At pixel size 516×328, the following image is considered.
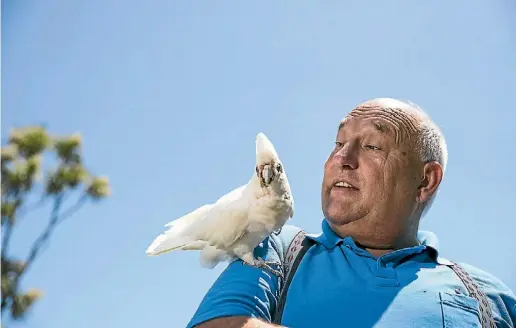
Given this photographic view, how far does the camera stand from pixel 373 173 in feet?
5.98

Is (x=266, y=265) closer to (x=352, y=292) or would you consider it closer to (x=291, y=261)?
(x=291, y=261)

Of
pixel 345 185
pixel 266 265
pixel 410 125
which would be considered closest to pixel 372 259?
pixel 345 185

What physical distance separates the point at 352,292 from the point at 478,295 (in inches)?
15.3

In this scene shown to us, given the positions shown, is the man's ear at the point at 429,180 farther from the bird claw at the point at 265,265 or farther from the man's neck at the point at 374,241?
the bird claw at the point at 265,265

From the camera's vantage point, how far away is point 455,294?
1.69m

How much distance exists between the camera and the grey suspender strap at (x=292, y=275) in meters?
1.64

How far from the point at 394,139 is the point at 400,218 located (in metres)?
0.24

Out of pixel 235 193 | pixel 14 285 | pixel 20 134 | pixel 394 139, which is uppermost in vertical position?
pixel 394 139

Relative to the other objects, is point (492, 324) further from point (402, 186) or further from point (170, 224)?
point (170, 224)

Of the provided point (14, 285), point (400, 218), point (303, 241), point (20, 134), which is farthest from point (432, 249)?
point (20, 134)

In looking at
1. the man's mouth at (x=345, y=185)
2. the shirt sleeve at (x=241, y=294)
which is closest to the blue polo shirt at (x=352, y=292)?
the shirt sleeve at (x=241, y=294)

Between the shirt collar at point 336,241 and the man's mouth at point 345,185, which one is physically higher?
the man's mouth at point 345,185

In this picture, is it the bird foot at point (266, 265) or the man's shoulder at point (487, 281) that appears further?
the man's shoulder at point (487, 281)

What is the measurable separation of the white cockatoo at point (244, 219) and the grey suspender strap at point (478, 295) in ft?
1.72
